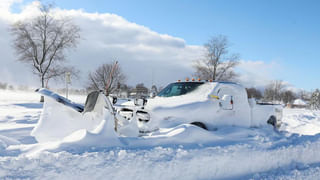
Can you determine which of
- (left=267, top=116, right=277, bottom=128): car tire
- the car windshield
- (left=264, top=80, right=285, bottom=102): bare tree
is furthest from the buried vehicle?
(left=264, top=80, right=285, bottom=102): bare tree

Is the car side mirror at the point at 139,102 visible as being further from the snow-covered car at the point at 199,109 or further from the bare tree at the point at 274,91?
the bare tree at the point at 274,91

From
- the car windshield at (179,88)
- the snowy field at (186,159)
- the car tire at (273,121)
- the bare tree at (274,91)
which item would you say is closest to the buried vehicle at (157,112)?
the car windshield at (179,88)

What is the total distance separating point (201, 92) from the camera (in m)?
6.24

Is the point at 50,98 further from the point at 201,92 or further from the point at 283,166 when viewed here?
the point at 283,166

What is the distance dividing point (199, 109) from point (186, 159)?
6.55 ft

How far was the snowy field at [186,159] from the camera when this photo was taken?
9.78 feet

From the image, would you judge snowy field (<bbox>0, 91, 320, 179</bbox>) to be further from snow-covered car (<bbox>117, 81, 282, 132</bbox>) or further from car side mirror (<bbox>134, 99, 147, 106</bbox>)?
car side mirror (<bbox>134, 99, 147, 106</bbox>)

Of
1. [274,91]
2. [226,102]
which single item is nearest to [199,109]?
[226,102]

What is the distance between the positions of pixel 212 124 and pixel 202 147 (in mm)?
1677

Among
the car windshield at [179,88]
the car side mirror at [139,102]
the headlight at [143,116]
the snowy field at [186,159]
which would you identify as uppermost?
the car windshield at [179,88]

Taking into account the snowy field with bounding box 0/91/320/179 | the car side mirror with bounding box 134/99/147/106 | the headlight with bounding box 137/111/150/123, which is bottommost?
the snowy field with bounding box 0/91/320/179

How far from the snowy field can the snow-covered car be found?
57 cm

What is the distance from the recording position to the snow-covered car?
5.29 meters

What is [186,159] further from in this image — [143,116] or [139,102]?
[139,102]
